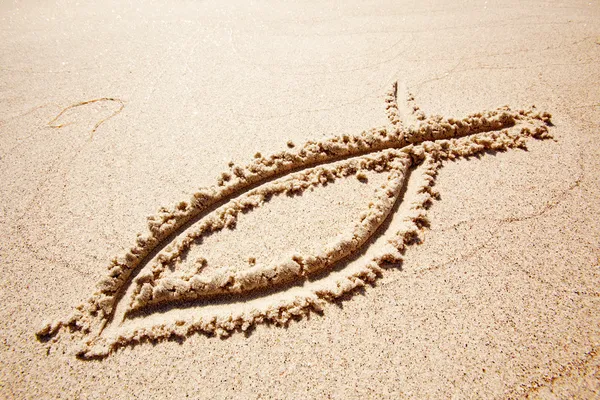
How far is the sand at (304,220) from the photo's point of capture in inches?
42.3

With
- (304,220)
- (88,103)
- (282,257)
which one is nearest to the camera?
(282,257)

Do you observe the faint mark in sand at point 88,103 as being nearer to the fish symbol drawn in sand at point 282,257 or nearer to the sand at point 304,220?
the sand at point 304,220

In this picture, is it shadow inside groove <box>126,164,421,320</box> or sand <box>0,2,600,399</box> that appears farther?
shadow inside groove <box>126,164,421,320</box>

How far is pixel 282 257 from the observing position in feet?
4.41

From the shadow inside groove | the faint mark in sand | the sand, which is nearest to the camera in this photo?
the sand

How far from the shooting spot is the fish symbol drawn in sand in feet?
3.83

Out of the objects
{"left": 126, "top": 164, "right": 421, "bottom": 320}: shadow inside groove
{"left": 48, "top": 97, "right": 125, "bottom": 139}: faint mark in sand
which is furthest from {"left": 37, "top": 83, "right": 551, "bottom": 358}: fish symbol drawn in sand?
{"left": 48, "top": 97, "right": 125, "bottom": 139}: faint mark in sand

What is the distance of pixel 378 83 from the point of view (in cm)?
218

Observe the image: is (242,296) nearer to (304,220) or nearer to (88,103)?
(304,220)

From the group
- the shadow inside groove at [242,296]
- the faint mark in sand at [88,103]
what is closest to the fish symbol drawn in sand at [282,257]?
the shadow inside groove at [242,296]

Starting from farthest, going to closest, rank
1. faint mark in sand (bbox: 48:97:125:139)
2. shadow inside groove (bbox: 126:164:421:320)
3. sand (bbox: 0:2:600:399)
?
1. faint mark in sand (bbox: 48:97:125:139)
2. shadow inside groove (bbox: 126:164:421:320)
3. sand (bbox: 0:2:600:399)

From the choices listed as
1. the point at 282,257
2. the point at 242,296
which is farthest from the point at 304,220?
the point at 242,296

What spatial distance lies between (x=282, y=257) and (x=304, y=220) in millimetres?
227

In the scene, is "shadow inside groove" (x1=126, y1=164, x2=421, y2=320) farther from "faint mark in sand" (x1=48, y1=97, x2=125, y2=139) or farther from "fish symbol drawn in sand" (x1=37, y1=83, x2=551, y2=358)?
"faint mark in sand" (x1=48, y1=97, x2=125, y2=139)
